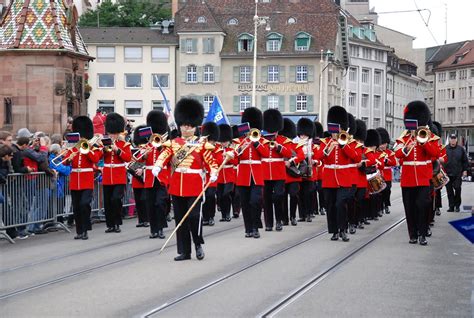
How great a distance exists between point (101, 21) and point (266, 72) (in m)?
19.3

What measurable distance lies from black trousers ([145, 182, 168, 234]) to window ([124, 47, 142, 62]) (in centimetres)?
6444

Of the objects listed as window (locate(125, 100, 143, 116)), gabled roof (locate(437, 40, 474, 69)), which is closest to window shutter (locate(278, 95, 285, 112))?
window (locate(125, 100, 143, 116))

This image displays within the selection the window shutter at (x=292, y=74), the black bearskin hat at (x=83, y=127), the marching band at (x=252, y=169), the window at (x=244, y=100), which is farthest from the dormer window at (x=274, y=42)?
the black bearskin hat at (x=83, y=127)

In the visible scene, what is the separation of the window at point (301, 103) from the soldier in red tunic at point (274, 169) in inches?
2377

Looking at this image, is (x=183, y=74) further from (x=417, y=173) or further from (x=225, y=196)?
(x=417, y=173)

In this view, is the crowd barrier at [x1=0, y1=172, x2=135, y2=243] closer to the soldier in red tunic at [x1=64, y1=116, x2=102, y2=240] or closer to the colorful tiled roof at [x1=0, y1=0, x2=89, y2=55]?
the soldier in red tunic at [x1=64, y1=116, x2=102, y2=240]

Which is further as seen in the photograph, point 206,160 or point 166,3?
point 166,3

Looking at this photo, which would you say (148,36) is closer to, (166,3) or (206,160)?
(166,3)

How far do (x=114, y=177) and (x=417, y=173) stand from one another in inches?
Answer: 233

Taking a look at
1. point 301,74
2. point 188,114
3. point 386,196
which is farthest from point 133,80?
point 188,114

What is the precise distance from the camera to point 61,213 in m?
18.9

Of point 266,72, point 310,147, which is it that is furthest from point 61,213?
point 266,72

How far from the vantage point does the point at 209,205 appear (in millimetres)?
20188

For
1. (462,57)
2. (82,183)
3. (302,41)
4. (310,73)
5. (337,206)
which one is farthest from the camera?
(462,57)
